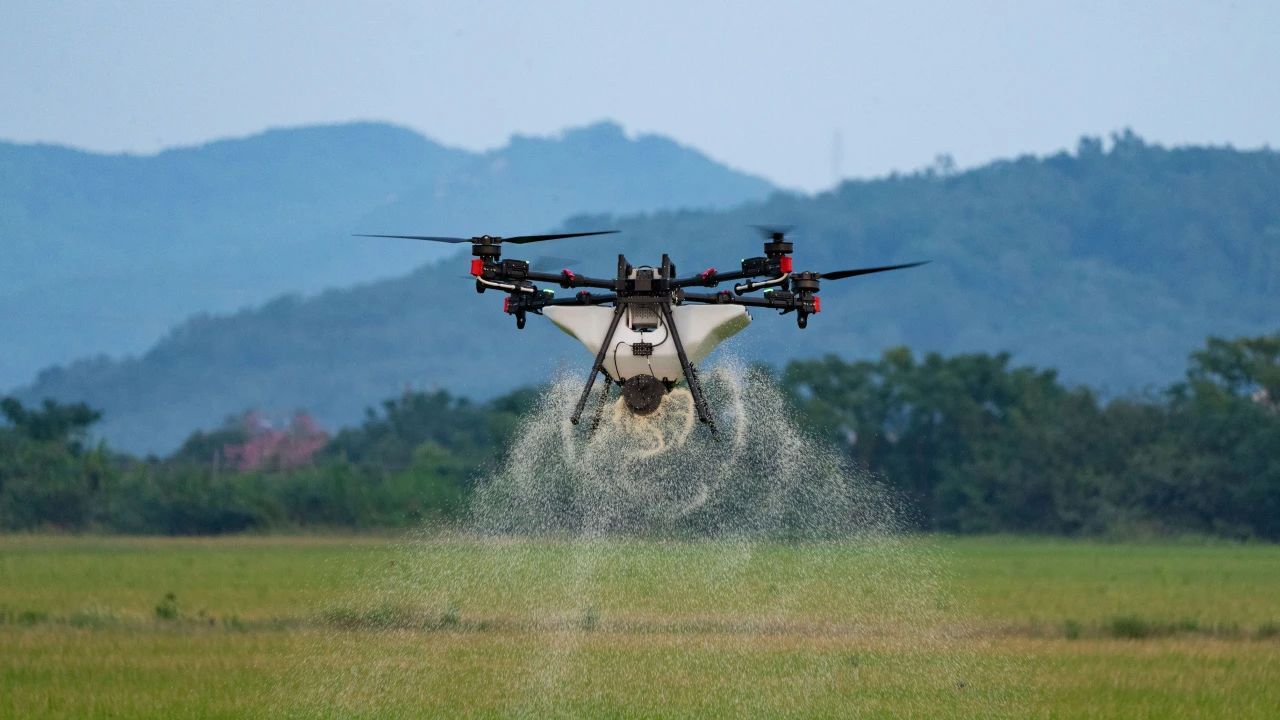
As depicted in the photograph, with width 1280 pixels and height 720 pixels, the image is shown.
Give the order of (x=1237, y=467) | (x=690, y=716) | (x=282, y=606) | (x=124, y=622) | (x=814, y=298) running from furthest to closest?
1. (x=1237, y=467)
2. (x=282, y=606)
3. (x=124, y=622)
4. (x=690, y=716)
5. (x=814, y=298)

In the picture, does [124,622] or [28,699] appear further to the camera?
[124,622]

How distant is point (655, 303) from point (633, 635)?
16985 millimetres

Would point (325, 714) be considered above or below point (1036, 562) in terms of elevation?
above

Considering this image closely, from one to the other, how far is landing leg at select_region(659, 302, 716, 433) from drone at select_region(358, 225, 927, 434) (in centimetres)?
1

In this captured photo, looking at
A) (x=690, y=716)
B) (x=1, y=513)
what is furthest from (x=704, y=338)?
(x=1, y=513)

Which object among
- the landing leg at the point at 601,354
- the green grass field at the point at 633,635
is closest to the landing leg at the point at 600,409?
the landing leg at the point at 601,354

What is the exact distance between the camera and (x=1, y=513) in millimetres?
75312

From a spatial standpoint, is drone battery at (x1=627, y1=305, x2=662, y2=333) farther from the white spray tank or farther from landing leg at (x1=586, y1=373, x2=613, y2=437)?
landing leg at (x1=586, y1=373, x2=613, y2=437)

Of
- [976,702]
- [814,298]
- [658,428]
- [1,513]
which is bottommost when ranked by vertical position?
[1,513]

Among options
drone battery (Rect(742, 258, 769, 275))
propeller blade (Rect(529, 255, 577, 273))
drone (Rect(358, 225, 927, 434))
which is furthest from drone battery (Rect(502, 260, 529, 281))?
drone battery (Rect(742, 258, 769, 275))

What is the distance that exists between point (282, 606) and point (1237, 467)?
44.2 m

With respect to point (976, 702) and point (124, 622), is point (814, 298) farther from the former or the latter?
point (124, 622)

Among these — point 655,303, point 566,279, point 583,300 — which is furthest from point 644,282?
point 566,279

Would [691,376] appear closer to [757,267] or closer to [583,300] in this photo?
[757,267]
